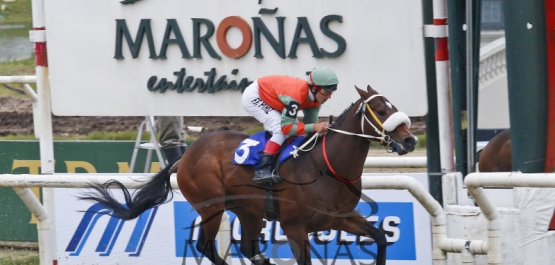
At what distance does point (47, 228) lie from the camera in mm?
A: 5941

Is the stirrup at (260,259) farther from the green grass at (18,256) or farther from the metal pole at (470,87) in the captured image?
the green grass at (18,256)

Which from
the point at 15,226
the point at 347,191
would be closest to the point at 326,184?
the point at 347,191

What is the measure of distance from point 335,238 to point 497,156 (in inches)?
45.5

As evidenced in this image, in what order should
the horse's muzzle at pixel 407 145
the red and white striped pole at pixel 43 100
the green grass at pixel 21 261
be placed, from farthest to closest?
the green grass at pixel 21 261 < the red and white striped pole at pixel 43 100 < the horse's muzzle at pixel 407 145

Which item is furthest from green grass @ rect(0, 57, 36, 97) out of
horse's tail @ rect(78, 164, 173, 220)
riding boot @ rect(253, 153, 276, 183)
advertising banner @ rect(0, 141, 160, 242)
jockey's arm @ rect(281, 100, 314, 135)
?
jockey's arm @ rect(281, 100, 314, 135)

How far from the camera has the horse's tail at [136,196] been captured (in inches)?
227

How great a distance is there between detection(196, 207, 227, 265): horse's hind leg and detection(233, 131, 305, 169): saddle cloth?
366 millimetres

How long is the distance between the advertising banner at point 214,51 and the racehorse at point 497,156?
2.84 feet

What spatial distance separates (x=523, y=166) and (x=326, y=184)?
1033 mm

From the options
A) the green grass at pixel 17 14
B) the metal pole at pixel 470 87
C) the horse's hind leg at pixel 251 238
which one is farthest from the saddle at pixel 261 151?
the green grass at pixel 17 14

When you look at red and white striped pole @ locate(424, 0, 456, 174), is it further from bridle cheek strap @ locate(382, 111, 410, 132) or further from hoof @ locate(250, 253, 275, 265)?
hoof @ locate(250, 253, 275, 265)

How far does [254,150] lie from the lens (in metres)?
5.47

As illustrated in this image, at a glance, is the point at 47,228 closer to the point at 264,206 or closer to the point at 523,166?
the point at 264,206

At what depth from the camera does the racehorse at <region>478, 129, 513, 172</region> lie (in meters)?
6.20
